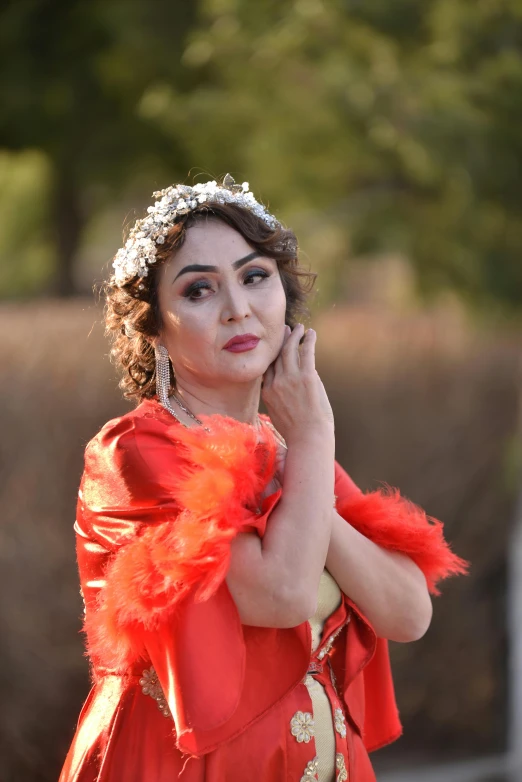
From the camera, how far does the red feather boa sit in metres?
1.91

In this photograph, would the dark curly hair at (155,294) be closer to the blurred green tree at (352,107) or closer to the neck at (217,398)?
the neck at (217,398)

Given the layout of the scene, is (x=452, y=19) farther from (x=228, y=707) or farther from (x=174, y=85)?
(x=228, y=707)

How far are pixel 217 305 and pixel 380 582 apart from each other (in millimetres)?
684

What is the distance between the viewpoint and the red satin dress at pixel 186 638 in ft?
6.27

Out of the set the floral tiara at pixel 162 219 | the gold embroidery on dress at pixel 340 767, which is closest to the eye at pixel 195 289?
the floral tiara at pixel 162 219

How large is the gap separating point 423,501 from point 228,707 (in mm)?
3657

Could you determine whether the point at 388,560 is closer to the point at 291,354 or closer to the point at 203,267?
the point at 291,354

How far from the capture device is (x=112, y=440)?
6.86ft

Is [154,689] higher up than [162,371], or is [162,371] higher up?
[162,371]

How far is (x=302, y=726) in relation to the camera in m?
2.09

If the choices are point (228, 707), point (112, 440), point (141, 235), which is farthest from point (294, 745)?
point (141, 235)

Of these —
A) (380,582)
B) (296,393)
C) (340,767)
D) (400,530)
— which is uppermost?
(296,393)

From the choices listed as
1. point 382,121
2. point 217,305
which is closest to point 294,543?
point 217,305

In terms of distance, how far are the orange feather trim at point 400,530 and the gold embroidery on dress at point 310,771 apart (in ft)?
1.57
